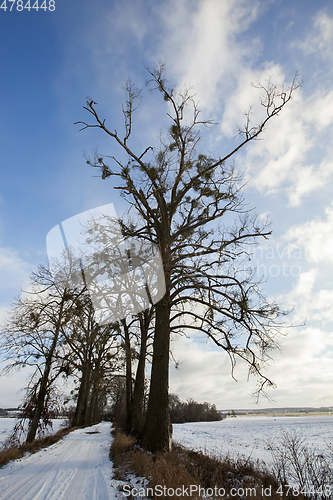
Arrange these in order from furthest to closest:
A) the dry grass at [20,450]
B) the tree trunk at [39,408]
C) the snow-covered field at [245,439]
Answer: the snow-covered field at [245,439]
the tree trunk at [39,408]
the dry grass at [20,450]

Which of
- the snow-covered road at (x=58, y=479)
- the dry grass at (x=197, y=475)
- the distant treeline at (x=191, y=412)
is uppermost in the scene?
the dry grass at (x=197, y=475)

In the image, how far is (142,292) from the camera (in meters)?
10.1

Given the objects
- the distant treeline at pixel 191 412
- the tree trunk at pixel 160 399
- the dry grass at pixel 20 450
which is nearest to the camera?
the tree trunk at pixel 160 399

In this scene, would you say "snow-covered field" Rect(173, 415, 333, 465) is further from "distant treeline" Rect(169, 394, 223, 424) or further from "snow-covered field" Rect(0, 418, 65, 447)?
"distant treeline" Rect(169, 394, 223, 424)

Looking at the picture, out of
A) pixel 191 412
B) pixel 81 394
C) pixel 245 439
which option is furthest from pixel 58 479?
pixel 191 412

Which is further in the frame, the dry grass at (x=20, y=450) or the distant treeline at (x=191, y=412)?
the distant treeline at (x=191, y=412)

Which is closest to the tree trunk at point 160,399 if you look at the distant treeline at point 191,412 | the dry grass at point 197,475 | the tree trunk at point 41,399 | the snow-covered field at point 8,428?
the dry grass at point 197,475

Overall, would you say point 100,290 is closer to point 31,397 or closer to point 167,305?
point 167,305

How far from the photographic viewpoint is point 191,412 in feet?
200

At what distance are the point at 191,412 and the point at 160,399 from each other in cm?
6423

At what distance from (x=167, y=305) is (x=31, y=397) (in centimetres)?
908

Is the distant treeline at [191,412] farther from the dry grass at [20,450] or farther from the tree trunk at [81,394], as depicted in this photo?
the dry grass at [20,450]

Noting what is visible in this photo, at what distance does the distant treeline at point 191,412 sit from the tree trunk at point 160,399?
57.1 m

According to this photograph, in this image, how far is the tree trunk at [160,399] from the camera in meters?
6.67
